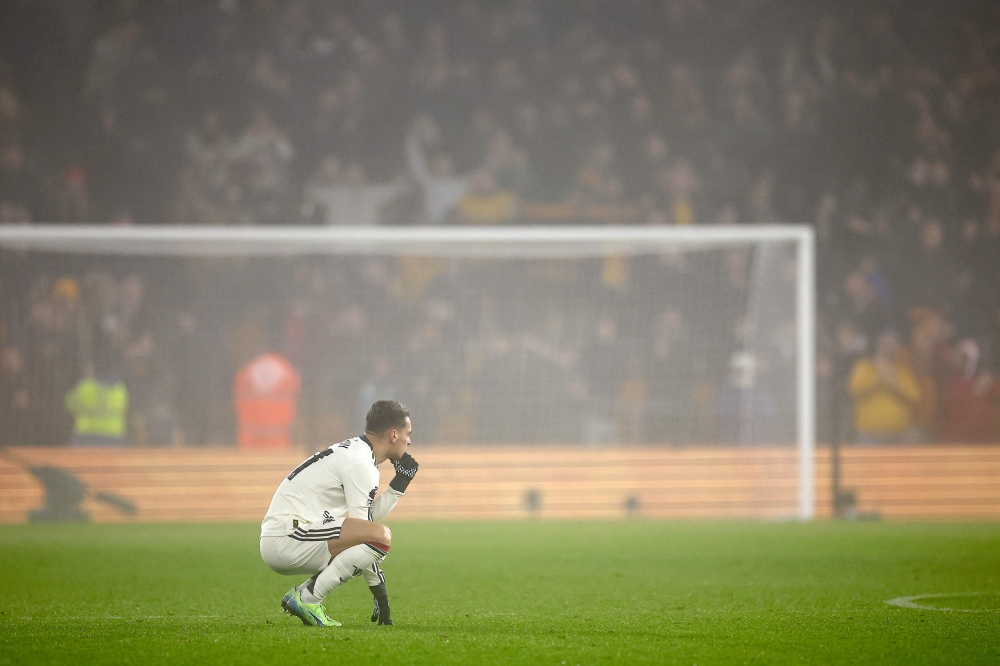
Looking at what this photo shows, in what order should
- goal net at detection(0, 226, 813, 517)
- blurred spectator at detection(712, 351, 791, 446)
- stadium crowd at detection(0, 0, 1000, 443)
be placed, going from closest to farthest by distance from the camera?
1. goal net at detection(0, 226, 813, 517)
2. blurred spectator at detection(712, 351, 791, 446)
3. stadium crowd at detection(0, 0, 1000, 443)

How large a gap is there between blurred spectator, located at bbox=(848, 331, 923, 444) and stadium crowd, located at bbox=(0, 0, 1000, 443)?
4 cm

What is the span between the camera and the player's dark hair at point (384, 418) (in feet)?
17.6

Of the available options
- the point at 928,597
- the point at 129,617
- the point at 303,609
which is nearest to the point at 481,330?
the point at 928,597

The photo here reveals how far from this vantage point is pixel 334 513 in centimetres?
552

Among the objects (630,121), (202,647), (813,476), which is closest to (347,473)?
(202,647)

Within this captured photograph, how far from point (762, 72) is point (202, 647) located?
17375 mm

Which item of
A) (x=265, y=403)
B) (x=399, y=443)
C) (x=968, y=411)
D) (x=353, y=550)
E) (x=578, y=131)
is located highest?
(x=578, y=131)

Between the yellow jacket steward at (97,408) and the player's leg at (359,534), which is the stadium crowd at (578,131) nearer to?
the yellow jacket steward at (97,408)

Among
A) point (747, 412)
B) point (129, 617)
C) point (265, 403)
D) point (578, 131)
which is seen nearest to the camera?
point (129, 617)

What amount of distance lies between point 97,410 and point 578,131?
939cm

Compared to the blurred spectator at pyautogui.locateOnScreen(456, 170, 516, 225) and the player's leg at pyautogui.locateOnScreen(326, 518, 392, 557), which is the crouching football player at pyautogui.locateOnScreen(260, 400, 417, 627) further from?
the blurred spectator at pyautogui.locateOnScreen(456, 170, 516, 225)

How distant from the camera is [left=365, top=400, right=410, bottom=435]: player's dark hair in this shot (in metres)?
5.36

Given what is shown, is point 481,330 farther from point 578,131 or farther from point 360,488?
point 360,488

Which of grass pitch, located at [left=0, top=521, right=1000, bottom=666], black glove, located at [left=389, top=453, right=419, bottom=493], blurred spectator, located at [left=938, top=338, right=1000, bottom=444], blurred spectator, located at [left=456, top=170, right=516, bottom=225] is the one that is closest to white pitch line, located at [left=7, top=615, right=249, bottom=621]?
grass pitch, located at [left=0, top=521, right=1000, bottom=666]
